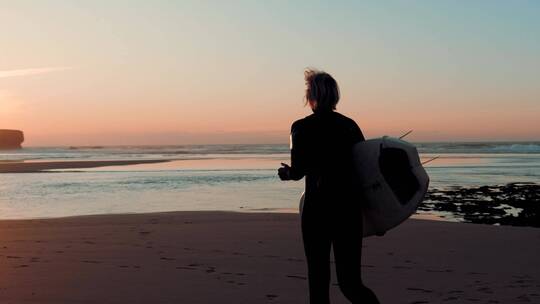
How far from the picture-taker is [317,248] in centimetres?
369

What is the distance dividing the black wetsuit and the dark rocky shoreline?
32.0 feet

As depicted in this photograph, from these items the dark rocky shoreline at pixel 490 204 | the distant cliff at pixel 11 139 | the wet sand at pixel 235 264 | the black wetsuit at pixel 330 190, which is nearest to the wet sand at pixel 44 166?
the dark rocky shoreline at pixel 490 204

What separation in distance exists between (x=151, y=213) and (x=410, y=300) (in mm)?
8860

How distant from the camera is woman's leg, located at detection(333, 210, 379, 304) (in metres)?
3.63

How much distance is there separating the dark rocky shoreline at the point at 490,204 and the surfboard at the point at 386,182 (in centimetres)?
925

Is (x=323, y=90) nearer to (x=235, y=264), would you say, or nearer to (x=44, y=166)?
(x=235, y=264)

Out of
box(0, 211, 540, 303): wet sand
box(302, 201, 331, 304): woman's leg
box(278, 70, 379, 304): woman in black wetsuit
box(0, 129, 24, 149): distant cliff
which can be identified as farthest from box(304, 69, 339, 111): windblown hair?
box(0, 129, 24, 149): distant cliff

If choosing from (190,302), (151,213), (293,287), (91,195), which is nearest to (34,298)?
(190,302)

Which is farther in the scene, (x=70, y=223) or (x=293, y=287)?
(x=70, y=223)

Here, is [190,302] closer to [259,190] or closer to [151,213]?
[151,213]

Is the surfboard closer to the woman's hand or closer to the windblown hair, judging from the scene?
the woman's hand

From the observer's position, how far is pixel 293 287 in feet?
20.8

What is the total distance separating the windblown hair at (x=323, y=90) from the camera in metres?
3.61

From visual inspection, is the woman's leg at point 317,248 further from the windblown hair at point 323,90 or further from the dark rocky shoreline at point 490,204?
the dark rocky shoreline at point 490,204
